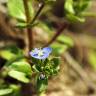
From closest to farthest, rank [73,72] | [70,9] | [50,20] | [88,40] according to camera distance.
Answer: [70,9] < [73,72] < [50,20] < [88,40]

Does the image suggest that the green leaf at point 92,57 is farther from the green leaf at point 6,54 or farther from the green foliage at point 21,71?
the green foliage at point 21,71

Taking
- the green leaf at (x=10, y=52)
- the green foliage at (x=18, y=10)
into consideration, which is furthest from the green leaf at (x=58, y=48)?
the green foliage at (x=18, y=10)

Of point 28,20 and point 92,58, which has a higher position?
point 28,20

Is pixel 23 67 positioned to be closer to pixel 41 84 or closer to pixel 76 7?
pixel 41 84

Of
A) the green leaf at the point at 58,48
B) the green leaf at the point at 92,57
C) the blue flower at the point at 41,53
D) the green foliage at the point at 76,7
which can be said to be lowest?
the green leaf at the point at 92,57

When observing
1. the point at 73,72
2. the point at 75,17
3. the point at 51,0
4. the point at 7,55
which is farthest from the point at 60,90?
the point at 51,0

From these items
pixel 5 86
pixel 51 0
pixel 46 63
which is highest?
pixel 51 0

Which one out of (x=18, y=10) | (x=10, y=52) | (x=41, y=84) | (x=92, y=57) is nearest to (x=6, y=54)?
(x=10, y=52)

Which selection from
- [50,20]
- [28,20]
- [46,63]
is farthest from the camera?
[50,20]

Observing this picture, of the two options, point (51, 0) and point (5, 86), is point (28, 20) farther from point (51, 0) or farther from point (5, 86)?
point (5, 86)
